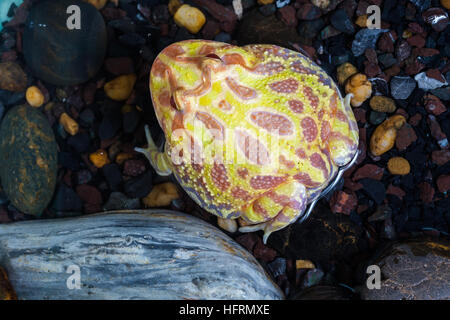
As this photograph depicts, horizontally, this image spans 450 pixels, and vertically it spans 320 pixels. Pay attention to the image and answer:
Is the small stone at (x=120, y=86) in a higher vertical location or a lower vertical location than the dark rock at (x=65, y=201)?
higher

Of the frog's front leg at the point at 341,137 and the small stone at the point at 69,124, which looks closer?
the frog's front leg at the point at 341,137

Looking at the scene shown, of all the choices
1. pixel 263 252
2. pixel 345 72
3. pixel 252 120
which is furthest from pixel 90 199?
pixel 345 72

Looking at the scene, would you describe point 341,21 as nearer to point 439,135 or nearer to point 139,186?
point 439,135

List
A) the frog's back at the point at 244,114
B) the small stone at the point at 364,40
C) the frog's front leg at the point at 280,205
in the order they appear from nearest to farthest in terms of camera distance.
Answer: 1. the frog's back at the point at 244,114
2. the frog's front leg at the point at 280,205
3. the small stone at the point at 364,40

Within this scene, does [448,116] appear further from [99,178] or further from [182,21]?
[99,178]

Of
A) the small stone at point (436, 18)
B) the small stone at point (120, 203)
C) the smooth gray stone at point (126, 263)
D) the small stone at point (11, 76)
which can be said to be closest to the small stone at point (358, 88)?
the small stone at point (436, 18)

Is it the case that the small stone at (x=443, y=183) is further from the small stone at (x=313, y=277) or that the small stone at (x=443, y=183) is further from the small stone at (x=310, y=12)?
the small stone at (x=310, y=12)

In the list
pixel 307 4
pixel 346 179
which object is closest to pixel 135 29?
pixel 307 4
